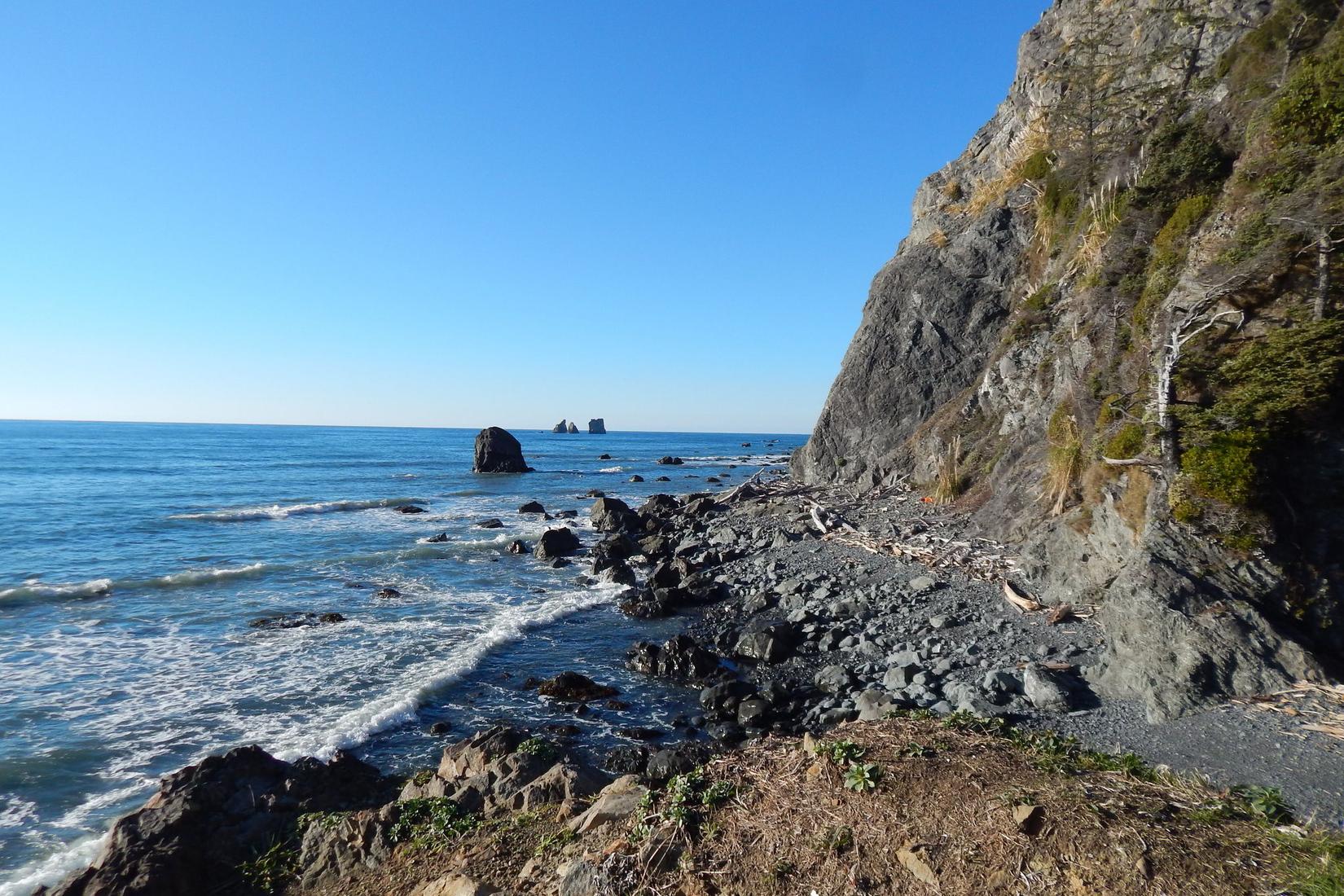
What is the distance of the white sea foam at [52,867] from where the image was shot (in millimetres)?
7293

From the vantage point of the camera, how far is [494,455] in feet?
225

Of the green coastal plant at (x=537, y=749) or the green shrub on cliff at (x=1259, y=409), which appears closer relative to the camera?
the green coastal plant at (x=537, y=749)

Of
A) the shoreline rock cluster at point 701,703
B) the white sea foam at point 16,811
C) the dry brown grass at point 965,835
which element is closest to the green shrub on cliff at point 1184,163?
the shoreline rock cluster at point 701,703

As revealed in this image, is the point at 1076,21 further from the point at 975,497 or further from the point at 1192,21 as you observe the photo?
the point at 975,497

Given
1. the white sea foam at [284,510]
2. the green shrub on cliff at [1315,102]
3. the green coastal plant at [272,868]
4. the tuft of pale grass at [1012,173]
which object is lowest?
the white sea foam at [284,510]

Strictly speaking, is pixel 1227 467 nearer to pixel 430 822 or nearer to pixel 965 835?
pixel 965 835

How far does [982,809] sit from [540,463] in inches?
3236

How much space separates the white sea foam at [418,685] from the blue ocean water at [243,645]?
47 millimetres

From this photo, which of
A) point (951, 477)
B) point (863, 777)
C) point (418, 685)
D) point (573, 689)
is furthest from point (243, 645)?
point (951, 477)

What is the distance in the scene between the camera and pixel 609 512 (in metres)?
32.2

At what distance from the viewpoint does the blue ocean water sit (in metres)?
10.1

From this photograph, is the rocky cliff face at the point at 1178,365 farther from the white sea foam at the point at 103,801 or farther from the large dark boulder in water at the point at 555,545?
the white sea foam at the point at 103,801

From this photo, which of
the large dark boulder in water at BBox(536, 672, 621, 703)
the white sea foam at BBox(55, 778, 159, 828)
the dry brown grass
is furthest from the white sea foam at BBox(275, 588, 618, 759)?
the dry brown grass

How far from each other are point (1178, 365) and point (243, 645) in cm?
1986
